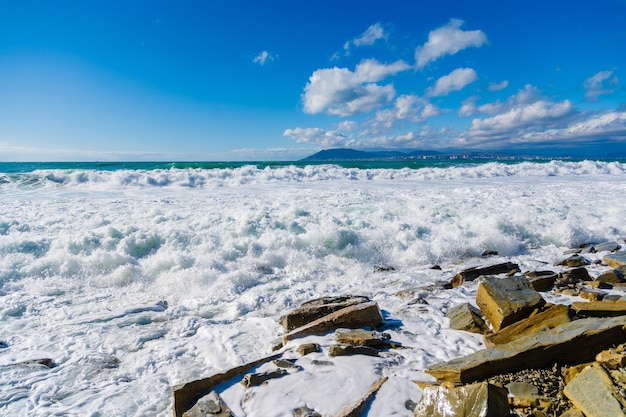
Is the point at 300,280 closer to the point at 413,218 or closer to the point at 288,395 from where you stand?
→ the point at 288,395

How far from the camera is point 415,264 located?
9023 millimetres

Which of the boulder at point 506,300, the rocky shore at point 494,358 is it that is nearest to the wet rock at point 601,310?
the rocky shore at point 494,358

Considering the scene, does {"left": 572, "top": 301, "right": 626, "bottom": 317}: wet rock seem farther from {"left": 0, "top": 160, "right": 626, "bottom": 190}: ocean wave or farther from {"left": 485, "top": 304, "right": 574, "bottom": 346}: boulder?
{"left": 0, "top": 160, "right": 626, "bottom": 190}: ocean wave

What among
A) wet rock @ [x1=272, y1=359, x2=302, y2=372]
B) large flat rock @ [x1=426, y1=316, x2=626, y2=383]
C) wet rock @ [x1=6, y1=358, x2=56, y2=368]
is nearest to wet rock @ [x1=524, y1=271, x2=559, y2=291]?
large flat rock @ [x1=426, y1=316, x2=626, y2=383]

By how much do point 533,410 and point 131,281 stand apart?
8001 mm

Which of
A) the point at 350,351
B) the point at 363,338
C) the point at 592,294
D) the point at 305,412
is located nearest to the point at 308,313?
the point at 363,338

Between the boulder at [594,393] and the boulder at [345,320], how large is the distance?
2.57m

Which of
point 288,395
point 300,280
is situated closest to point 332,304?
point 288,395

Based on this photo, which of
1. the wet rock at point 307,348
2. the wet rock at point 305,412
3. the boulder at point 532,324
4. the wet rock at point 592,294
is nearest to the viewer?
the wet rock at point 305,412

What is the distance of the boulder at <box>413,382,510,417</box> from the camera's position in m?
2.54

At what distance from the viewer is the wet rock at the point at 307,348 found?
435 cm

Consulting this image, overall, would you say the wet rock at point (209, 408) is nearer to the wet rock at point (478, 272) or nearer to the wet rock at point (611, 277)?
the wet rock at point (478, 272)

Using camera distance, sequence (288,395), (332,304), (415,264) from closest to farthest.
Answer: (288,395) → (332,304) → (415,264)

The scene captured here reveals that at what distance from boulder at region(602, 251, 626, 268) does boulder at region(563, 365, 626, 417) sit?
583cm
